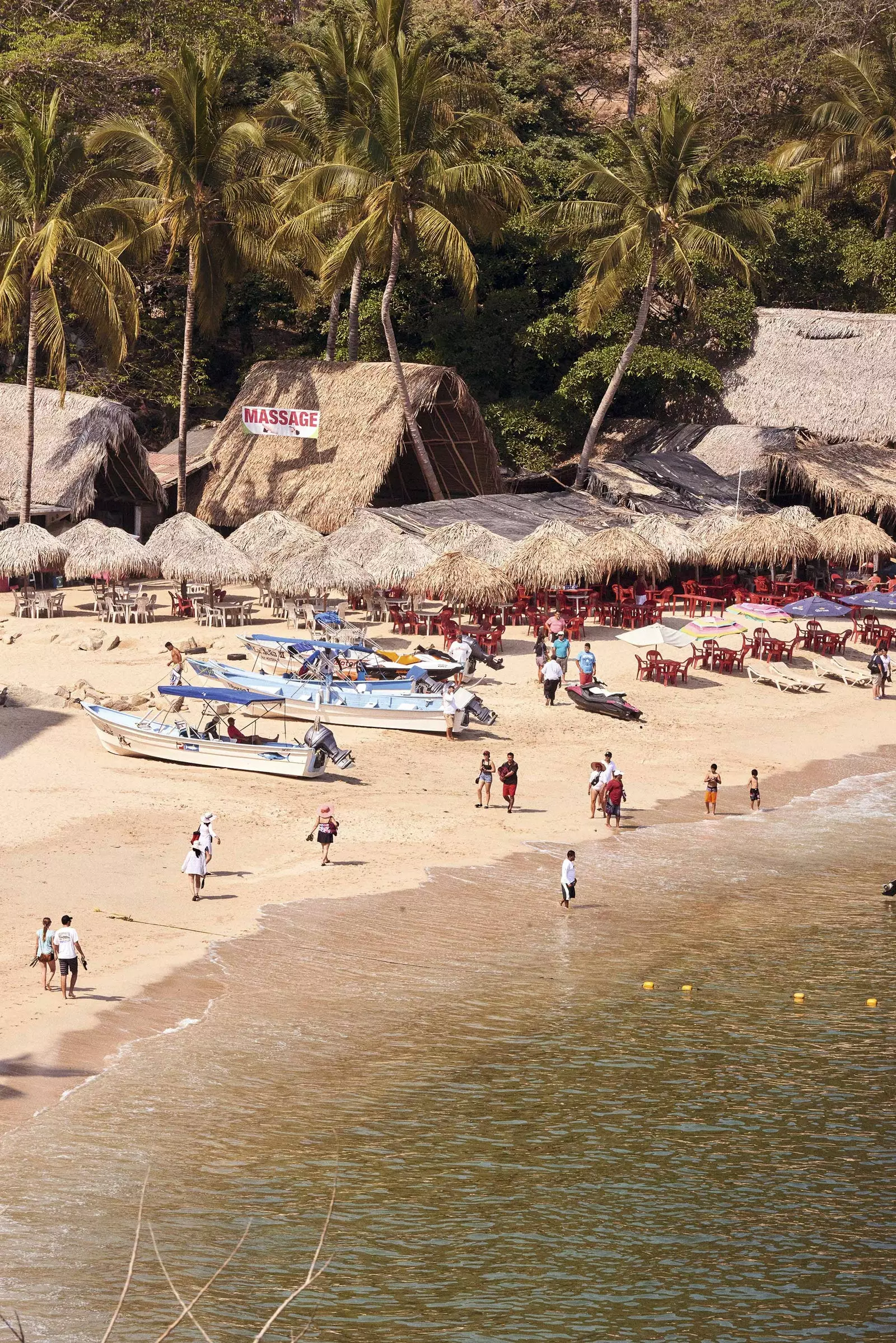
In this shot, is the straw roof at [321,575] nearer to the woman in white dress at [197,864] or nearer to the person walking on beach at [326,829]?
the person walking on beach at [326,829]

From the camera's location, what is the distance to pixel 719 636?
31.2 m

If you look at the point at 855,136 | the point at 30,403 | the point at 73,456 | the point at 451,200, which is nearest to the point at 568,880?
the point at 30,403

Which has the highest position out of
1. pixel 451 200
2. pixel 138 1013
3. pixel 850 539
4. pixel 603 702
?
pixel 451 200

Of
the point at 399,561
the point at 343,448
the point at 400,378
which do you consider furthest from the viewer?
the point at 343,448

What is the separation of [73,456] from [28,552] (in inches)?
264

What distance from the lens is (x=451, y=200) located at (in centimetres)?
3950

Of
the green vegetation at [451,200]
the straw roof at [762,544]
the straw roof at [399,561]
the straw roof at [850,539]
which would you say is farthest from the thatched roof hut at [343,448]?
the straw roof at [850,539]

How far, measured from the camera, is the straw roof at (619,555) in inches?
1323

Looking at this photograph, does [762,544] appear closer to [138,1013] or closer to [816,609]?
[816,609]

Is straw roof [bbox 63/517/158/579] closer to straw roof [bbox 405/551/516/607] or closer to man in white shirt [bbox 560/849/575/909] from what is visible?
straw roof [bbox 405/551/516/607]

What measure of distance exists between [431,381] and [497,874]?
76.6 feet

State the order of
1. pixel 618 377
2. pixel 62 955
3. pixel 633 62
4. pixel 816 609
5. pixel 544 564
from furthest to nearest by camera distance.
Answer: pixel 633 62 < pixel 618 377 < pixel 816 609 < pixel 544 564 < pixel 62 955

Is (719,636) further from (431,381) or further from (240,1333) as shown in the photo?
Result: (240,1333)

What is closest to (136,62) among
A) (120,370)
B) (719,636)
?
(120,370)
